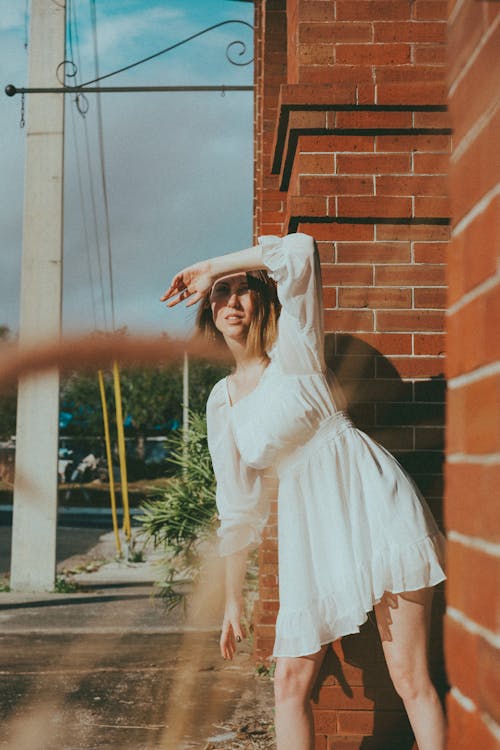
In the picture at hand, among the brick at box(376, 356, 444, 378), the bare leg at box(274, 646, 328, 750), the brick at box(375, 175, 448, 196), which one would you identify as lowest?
the bare leg at box(274, 646, 328, 750)

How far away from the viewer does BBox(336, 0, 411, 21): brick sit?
10.7ft

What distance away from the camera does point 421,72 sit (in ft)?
10.6

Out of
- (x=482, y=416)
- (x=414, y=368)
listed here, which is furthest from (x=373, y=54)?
(x=482, y=416)

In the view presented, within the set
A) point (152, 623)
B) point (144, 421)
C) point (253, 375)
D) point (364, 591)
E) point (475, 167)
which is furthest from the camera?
point (144, 421)

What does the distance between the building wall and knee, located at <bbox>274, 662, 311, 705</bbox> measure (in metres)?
0.63

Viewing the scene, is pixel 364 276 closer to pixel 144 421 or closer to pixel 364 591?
pixel 364 591

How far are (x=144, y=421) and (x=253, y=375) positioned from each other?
144ft

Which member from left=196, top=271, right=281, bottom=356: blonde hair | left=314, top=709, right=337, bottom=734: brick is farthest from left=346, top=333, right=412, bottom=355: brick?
left=314, top=709, right=337, bottom=734: brick

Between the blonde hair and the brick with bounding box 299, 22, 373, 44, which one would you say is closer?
the blonde hair

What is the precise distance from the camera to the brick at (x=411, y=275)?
125 inches

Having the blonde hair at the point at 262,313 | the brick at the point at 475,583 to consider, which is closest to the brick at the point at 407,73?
the blonde hair at the point at 262,313

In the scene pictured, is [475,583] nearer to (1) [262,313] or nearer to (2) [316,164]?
(1) [262,313]

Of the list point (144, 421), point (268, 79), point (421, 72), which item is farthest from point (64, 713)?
point (144, 421)

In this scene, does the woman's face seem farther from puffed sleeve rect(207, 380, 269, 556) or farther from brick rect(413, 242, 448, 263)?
brick rect(413, 242, 448, 263)
